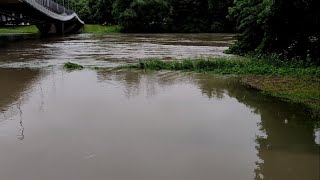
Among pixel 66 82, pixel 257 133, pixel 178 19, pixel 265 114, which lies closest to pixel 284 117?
pixel 265 114

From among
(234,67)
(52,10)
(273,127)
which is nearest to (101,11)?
(52,10)

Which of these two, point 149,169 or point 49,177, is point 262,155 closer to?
point 149,169

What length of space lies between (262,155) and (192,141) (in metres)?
1.61

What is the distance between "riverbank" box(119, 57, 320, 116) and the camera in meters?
14.5

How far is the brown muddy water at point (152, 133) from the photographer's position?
8.41m

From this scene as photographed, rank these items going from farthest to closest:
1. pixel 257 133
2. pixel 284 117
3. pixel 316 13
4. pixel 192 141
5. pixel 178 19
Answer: pixel 178 19
pixel 316 13
pixel 284 117
pixel 257 133
pixel 192 141

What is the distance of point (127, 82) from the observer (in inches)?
727

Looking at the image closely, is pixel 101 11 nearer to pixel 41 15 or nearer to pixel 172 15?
pixel 172 15

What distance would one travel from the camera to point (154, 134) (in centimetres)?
1067

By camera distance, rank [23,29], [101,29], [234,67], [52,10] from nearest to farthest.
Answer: [234,67] → [52,10] → [101,29] → [23,29]

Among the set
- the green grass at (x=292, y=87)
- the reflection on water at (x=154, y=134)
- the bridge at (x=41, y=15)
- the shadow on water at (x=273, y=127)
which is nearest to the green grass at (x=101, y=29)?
the bridge at (x=41, y=15)

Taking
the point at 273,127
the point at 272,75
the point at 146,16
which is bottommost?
the point at 273,127

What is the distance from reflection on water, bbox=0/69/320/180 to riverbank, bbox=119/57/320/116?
73 cm

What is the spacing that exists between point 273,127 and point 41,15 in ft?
146
